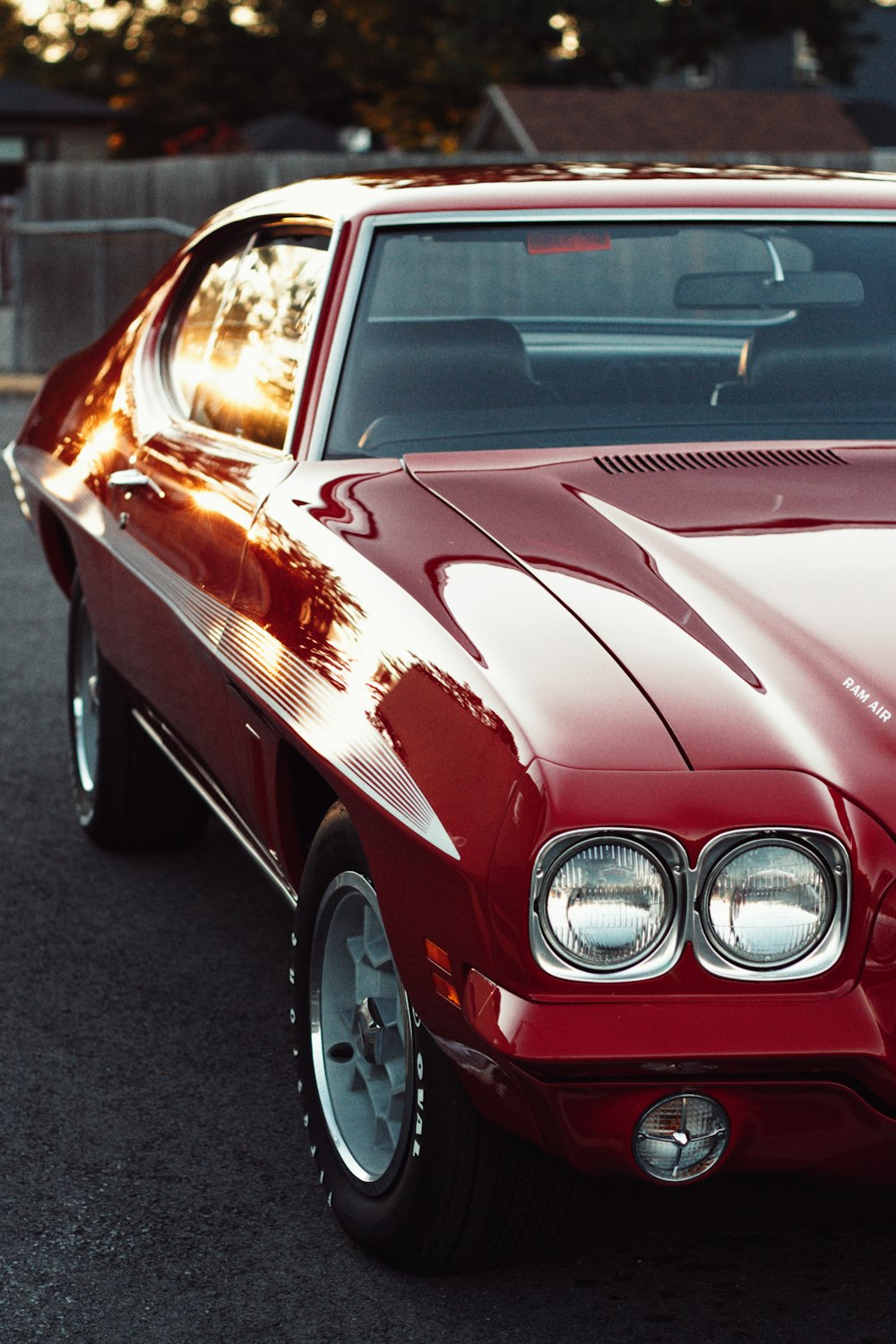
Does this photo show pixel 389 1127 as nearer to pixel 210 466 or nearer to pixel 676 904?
pixel 676 904

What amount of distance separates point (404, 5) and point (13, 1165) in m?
41.0

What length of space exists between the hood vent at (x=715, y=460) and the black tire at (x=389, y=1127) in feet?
2.91

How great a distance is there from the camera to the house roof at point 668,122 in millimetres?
29844

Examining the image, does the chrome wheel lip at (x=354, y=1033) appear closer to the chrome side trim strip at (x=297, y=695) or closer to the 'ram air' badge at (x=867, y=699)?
the chrome side trim strip at (x=297, y=695)

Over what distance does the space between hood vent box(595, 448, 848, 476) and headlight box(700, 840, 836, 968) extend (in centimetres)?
113

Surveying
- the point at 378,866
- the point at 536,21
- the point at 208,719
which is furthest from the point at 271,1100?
the point at 536,21

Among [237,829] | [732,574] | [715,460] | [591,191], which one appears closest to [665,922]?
[732,574]

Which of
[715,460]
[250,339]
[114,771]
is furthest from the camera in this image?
[114,771]

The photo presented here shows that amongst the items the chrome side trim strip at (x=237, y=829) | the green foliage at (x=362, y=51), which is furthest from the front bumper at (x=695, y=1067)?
the green foliage at (x=362, y=51)

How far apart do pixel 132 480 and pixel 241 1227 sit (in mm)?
1755

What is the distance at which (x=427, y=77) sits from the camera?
39.7 metres

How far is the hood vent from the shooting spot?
3.24 metres

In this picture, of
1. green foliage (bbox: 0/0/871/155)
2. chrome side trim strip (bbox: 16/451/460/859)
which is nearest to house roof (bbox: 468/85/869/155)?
green foliage (bbox: 0/0/871/155)

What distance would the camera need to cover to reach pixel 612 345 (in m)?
3.92
